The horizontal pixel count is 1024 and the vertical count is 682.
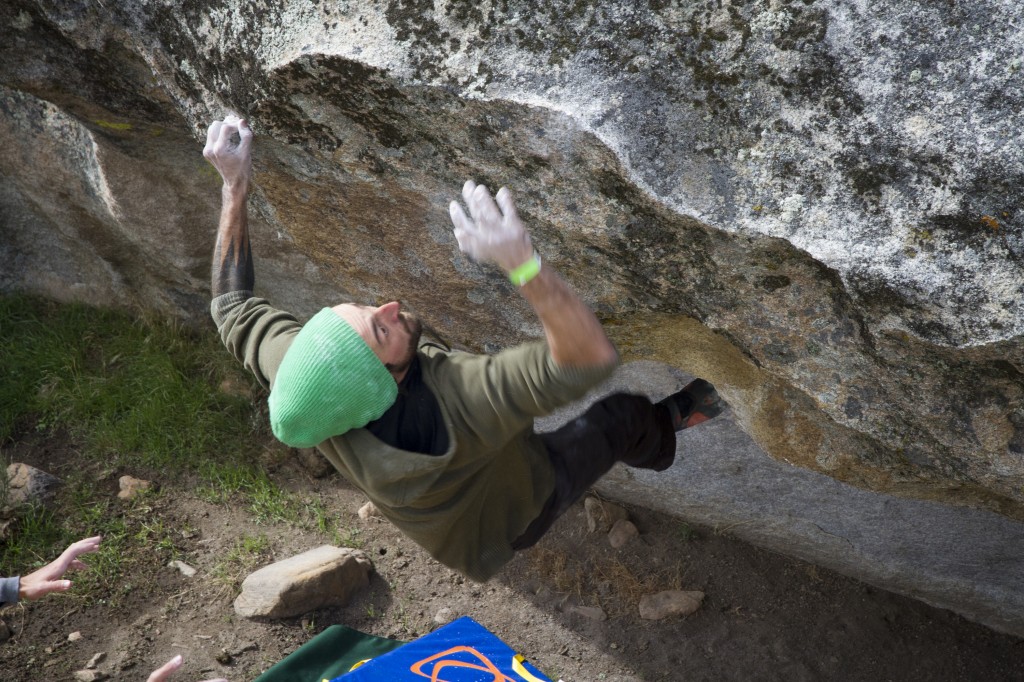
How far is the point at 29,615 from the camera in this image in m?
3.71

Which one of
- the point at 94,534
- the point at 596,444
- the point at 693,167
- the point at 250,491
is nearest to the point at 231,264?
the point at 596,444

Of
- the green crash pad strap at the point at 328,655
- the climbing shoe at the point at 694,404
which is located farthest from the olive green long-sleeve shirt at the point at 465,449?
the green crash pad strap at the point at 328,655

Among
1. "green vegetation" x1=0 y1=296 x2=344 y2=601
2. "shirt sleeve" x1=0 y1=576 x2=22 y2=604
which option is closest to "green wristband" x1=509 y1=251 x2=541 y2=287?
"shirt sleeve" x1=0 y1=576 x2=22 y2=604

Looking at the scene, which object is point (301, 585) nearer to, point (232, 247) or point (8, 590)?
point (8, 590)

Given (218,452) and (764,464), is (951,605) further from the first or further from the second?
(218,452)

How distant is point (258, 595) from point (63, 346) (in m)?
2.02

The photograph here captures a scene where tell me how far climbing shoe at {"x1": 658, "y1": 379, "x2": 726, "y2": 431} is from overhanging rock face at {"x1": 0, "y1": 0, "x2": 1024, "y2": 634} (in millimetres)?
214

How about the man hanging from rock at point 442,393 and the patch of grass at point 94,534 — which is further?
the patch of grass at point 94,534

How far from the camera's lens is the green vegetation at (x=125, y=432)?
400 centimetres

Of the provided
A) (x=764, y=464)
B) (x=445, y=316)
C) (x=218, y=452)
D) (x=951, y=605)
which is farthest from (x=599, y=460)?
(x=218, y=452)

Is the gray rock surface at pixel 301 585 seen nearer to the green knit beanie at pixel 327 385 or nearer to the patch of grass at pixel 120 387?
the patch of grass at pixel 120 387

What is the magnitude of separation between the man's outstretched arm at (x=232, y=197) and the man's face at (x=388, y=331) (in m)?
0.49

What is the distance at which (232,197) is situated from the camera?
8.11 ft

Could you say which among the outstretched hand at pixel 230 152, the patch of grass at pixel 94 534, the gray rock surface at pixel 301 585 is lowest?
the gray rock surface at pixel 301 585
